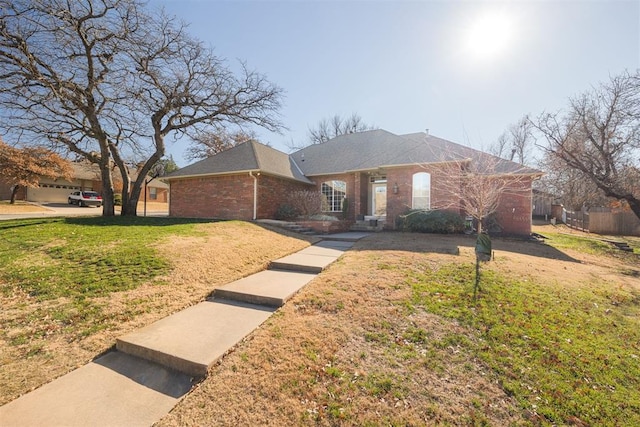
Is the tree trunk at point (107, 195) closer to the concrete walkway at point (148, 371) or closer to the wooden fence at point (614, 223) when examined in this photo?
the concrete walkway at point (148, 371)

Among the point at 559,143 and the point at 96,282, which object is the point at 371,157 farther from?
the point at 96,282

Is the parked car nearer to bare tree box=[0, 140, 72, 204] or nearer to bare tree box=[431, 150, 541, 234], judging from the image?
bare tree box=[0, 140, 72, 204]

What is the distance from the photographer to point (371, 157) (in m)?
15.5

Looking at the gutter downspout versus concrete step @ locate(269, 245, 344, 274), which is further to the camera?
the gutter downspout

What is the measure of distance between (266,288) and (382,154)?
12.3 m

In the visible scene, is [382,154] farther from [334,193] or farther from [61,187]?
[61,187]

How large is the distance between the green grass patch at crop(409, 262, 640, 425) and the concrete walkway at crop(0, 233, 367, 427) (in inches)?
113

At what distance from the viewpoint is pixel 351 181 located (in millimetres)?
15602

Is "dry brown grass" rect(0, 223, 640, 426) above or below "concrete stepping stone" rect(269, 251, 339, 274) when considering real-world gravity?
below

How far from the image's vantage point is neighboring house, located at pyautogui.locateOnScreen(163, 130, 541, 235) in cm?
1289

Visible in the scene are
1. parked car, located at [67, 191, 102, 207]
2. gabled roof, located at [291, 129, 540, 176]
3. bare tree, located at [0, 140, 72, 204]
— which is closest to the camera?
gabled roof, located at [291, 129, 540, 176]

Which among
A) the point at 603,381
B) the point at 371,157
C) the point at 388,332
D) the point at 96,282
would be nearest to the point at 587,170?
the point at 371,157

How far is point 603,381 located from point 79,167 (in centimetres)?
4588

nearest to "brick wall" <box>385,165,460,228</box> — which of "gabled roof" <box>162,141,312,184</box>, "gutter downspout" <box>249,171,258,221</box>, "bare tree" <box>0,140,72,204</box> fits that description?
"gabled roof" <box>162,141,312,184</box>
